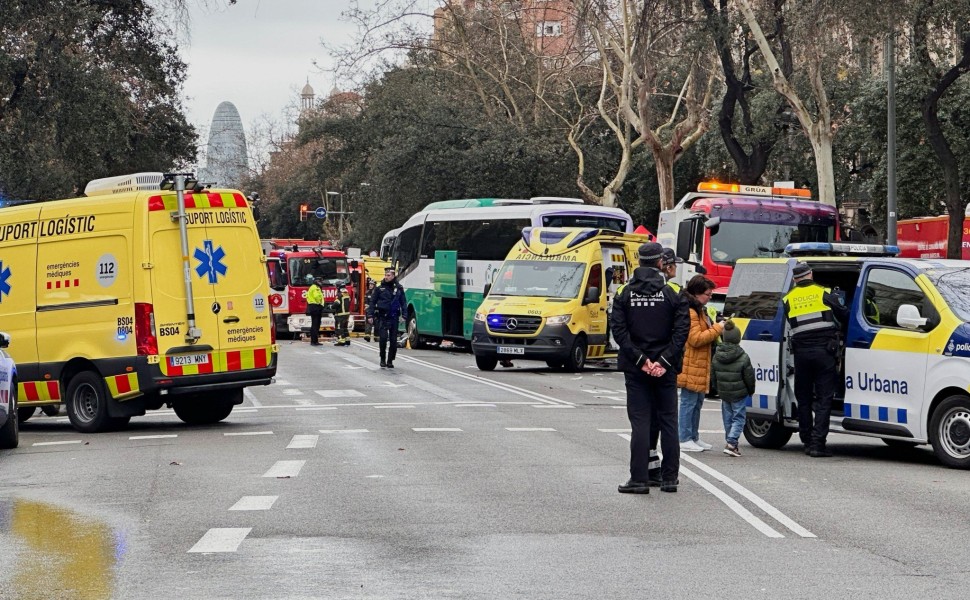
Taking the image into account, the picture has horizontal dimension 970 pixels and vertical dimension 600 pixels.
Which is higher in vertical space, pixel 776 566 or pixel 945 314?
pixel 945 314

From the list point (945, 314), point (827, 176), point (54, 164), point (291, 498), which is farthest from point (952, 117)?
point (291, 498)

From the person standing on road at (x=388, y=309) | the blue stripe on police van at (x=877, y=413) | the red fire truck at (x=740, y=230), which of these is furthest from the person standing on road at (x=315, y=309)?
the blue stripe on police van at (x=877, y=413)

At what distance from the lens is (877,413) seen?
538 inches

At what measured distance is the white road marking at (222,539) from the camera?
28.9ft

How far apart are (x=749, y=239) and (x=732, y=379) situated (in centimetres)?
1352

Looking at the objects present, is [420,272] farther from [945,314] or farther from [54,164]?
[945,314]

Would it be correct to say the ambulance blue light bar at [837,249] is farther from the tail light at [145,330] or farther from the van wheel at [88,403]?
the van wheel at [88,403]

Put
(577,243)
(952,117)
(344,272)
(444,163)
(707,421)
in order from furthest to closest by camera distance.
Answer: (444,163) < (344,272) < (952,117) < (577,243) < (707,421)

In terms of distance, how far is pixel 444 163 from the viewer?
55719 millimetres

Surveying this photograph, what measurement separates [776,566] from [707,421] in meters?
10.4

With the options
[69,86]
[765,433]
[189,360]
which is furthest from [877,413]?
[69,86]

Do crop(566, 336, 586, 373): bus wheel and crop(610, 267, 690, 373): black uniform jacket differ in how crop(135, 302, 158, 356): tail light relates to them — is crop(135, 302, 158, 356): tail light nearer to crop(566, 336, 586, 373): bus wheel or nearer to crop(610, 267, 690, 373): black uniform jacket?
crop(610, 267, 690, 373): black uniform jacket

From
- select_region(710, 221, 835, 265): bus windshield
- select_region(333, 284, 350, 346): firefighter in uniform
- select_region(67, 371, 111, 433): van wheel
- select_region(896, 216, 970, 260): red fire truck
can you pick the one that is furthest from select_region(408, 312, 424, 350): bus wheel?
select_region(67, 371, 111, 433): van wheel

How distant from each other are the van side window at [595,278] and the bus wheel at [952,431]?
53.0ft
